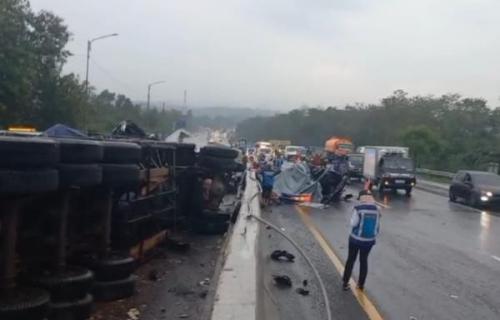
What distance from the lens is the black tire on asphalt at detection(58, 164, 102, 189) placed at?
6.86 meters

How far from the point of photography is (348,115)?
409 ft

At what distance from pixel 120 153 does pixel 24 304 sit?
9.43ft

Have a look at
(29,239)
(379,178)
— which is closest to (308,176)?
(379,178)

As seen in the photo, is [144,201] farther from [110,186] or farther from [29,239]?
[29,239]

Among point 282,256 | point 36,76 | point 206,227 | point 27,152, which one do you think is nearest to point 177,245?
point 282,256

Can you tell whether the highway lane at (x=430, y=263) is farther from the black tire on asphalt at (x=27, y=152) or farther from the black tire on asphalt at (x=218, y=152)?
the black tire on asphalt at (x=27, y=152)

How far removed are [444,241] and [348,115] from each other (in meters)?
109

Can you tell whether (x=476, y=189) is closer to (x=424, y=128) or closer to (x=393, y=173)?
(x=393, y=173)

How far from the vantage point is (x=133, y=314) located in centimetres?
749

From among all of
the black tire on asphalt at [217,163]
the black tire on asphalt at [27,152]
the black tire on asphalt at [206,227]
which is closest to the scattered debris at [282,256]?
the black tire on asphalt at [206,227]

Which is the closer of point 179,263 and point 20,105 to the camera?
point 179,263

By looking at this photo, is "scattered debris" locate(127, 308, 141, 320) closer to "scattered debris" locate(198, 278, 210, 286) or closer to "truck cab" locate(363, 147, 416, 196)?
"scattered debris" locate(198, 278, 210, 286)

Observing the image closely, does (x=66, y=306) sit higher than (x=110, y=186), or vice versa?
(x=110, y=186)

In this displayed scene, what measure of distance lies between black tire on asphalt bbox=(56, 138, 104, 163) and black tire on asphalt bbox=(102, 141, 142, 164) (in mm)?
695
